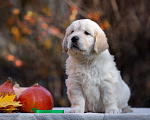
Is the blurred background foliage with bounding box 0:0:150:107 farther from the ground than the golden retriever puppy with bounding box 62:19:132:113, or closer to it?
farther from the ground

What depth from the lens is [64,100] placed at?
251 inches

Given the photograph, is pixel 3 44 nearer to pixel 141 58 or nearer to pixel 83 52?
pixel 141 58

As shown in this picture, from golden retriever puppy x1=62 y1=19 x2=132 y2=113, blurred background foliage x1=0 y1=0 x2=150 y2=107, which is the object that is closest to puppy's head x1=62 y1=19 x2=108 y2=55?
golden retriever puppy x1=62 y1=19 x2=132 y2=113

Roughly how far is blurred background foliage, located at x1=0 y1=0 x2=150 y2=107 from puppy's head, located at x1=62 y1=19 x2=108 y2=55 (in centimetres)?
307

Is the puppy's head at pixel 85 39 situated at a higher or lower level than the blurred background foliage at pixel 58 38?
lower

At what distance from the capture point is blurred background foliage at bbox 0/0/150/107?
19.6ft

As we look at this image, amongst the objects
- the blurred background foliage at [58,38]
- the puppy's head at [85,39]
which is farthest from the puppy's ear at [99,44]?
the blurred background foliage at [58,38]

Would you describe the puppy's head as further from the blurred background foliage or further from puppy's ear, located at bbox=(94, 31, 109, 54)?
the blurred background foliage

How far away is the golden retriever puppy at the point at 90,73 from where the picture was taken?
290 centimetres

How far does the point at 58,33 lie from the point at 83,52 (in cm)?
365

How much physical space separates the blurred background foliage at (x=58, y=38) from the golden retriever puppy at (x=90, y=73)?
2.99 metres

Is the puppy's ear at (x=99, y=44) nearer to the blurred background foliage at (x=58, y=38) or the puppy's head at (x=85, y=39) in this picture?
the puppy's head at (x=85, y=39)

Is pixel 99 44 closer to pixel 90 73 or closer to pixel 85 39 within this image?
pixel 85 39

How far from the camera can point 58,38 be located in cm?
662
